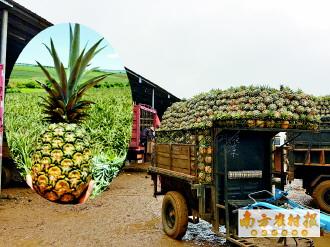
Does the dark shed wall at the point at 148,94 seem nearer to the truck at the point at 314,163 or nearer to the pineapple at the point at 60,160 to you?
the truck at the point at 314,163

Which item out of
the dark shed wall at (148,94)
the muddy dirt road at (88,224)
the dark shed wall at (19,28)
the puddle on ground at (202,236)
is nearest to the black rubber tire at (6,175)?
the muddy dirt road at (88,224)

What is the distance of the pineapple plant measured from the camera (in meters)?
4.68

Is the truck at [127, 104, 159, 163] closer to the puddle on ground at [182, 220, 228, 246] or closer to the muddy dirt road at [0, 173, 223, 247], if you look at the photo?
the muddy dirt road at [0, 173, 223, 247]

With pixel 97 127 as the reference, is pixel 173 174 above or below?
below

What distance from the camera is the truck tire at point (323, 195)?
27.4 feet

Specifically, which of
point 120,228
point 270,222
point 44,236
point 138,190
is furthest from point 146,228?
point 138,190

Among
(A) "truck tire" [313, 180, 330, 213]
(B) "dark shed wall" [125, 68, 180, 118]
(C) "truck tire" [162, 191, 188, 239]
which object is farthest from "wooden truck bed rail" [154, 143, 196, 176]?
(A) "truck tire" [313, 180, 330, 213]

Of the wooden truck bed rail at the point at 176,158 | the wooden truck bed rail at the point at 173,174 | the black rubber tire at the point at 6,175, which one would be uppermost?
the wooden truck bed rail at the point at 176,158

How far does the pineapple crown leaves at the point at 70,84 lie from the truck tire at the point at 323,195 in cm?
594

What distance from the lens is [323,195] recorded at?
8414 millimetres

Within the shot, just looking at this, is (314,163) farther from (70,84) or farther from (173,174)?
(70,84)

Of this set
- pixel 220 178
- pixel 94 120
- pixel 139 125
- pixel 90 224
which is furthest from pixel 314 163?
pixel 139 125

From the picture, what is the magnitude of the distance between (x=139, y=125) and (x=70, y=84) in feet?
25.8

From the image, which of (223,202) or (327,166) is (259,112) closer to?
(223,202)
